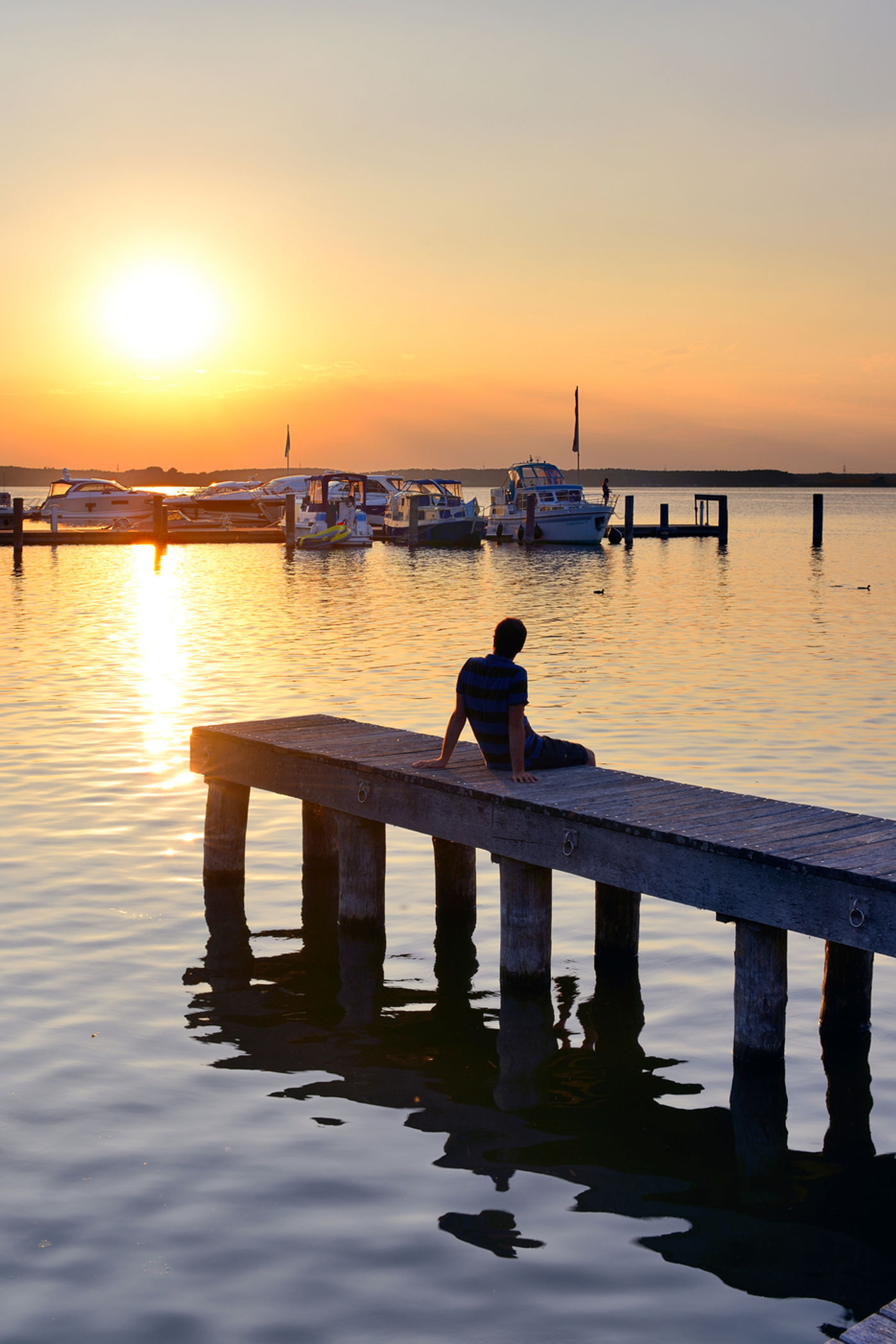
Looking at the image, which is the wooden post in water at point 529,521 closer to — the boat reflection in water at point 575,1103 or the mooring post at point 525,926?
the boat reflection in water at point 575,1103

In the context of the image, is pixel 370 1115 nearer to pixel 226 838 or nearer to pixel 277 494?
pixel 226 838

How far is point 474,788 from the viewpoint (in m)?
8.41

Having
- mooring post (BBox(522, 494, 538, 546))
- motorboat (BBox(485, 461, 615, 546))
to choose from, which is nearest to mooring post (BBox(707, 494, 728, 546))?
motorboat (BBox(485, 461, 615, 546))

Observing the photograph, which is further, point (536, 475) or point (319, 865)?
point (536, 475)

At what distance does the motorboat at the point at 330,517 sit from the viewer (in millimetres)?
68250

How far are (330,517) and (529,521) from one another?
9.89 m

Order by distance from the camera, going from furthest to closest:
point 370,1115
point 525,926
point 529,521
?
point 529,521
point 525,926
point 370,1115

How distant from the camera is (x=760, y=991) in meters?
7.36

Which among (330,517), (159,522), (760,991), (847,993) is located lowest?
(847,993)

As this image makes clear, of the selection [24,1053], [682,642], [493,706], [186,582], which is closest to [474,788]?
[493,706]

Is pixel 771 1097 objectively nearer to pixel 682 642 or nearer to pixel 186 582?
pixel 682 642

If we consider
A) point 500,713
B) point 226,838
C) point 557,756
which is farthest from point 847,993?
point 226,838

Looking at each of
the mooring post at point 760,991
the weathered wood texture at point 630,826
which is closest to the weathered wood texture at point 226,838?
the weathered wood texture at point 630,826

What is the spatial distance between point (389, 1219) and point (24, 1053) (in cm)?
266
